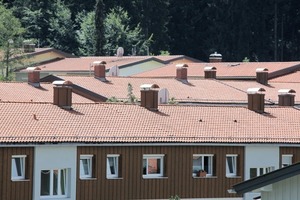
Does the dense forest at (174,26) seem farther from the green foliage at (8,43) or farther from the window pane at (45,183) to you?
the window pane at (45,183)

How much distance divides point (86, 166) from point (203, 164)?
4116mm

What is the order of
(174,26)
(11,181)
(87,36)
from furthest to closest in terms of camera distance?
(174,26)
(87,36)
(11,181)

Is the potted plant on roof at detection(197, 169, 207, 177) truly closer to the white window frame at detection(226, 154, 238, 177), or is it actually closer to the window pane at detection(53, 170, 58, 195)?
the white window frame at detection(226, 154, 238, 177)

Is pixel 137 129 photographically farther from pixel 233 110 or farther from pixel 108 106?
pixel 233 110

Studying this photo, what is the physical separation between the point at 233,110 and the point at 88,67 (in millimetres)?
42400

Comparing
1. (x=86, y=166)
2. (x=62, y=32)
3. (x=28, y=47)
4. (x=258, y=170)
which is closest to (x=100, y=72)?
(x=258, y=170)

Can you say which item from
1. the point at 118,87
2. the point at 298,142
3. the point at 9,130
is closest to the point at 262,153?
the point at 298,142

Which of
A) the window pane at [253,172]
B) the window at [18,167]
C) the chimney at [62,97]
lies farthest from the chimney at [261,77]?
the window at [18,167]

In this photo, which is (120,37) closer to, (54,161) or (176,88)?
(176,88)

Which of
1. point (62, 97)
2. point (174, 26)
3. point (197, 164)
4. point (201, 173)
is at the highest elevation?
point (174, 26)

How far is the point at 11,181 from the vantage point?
115ft

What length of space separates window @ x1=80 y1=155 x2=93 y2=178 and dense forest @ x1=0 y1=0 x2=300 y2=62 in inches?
2813

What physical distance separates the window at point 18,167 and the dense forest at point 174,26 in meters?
72.9

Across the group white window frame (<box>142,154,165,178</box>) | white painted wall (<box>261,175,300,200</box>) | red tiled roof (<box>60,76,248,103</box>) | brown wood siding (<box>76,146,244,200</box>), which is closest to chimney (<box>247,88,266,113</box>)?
brown wood siding (<box>76,146,244,200</box>)
